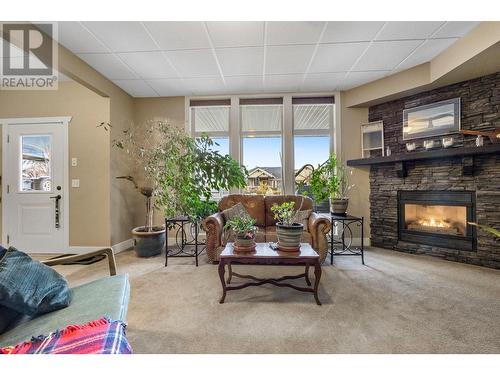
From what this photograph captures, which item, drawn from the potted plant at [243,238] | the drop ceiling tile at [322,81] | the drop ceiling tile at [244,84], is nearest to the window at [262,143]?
the drop ceiling tile at [244,84]

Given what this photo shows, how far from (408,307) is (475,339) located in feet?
1.46

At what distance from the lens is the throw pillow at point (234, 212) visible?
10.7 ft

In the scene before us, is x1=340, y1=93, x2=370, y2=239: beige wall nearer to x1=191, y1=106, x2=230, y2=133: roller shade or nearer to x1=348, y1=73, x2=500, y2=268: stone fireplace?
x1=348, y1=73, x2=500, y2=268: stone fireplace

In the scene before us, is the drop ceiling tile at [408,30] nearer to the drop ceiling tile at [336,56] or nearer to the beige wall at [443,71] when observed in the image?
the drop ceiling tile at [336,56]

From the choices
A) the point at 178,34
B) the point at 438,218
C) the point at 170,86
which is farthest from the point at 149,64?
the point at 438,218

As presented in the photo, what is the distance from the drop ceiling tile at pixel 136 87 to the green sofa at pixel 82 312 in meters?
3.08

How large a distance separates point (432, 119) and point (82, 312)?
173 inches

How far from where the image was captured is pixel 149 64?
3.09 meters

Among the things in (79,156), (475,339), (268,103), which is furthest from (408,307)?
(79,156)

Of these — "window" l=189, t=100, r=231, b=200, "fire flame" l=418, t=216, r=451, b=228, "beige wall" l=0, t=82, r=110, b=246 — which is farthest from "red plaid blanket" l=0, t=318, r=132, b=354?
"fire flame" l=418, t=216, r=451, b=228

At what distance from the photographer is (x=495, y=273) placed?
2678mm

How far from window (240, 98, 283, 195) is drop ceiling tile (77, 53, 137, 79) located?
1.86m

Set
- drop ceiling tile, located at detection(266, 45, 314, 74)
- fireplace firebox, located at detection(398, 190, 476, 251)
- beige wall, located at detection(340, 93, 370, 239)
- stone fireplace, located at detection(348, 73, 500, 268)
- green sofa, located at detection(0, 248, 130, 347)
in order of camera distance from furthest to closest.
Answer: beige wall, located at detection(340, 93, 370, 239)
fireplace firebox, located at detection(398, 190, 476, 251)
stone fireplace, located at detection(348, 73, 500, 268)
drop ceiling tile, located at detection(266, 45, 314, 74)
green sofa, located at detection(0, 248, 130, 347)

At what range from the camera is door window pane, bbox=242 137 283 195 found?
165 inches
